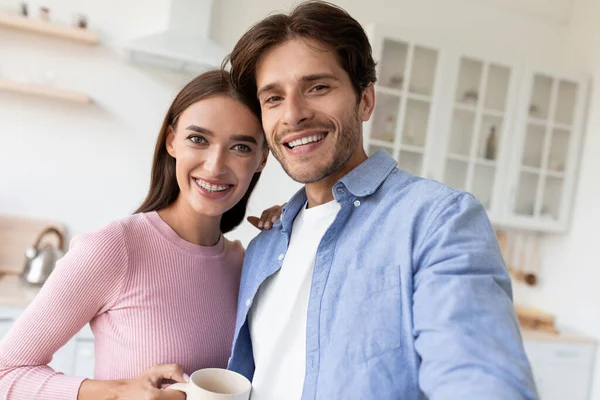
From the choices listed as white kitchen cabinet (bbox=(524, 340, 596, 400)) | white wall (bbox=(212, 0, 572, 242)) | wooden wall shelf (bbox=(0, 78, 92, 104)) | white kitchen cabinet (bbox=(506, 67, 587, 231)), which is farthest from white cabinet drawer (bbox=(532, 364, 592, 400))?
wooden wall shelf (bbox=(0, 78, 92, 104))

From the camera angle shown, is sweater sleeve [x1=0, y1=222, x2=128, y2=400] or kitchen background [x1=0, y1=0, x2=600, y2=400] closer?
sweater sleeve [x1=0, y1=222, x2=128, y2=400]

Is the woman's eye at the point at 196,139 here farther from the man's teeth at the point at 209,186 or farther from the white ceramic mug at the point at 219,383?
the white ceramic mug at the point at 219,383

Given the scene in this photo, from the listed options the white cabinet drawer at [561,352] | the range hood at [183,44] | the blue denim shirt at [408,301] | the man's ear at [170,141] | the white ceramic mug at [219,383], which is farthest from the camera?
the white cabinet drawer at [561,352]

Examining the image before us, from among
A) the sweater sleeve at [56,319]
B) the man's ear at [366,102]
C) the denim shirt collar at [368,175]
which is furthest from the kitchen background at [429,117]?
the denim shirt collar at [368,175]

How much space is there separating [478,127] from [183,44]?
178 centimetres

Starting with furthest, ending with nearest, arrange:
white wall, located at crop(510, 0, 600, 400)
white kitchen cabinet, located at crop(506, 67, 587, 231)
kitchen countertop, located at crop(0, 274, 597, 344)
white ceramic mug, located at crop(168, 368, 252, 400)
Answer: white kitchen cabinet, located at crop(506, 67, 587, 231), white wall, located at crop(510, 0, 600, 400), kitchen countertop, located at crop(0, 274, 597, 344), white ceramic mug, located at crop(168, 368, 252, 400)

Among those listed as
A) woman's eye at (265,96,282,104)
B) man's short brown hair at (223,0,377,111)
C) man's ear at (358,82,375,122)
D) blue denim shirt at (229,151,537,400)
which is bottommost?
blue denim shirt at (229,151,537,400)

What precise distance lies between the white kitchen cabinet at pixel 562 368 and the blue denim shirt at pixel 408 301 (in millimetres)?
2369

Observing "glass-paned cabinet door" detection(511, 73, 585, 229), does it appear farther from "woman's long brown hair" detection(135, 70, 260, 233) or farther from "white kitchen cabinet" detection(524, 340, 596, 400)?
"woman's long brown hair" detection(135, 70, 260, 233)

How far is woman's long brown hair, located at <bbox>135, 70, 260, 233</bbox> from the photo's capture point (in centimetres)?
121

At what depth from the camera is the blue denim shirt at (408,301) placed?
25.4 inches

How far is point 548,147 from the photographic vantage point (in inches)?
126

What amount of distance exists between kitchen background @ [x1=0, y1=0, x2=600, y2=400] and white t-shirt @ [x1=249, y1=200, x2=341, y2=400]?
1491mm

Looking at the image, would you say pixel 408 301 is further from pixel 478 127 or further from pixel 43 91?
pixel 478 127
